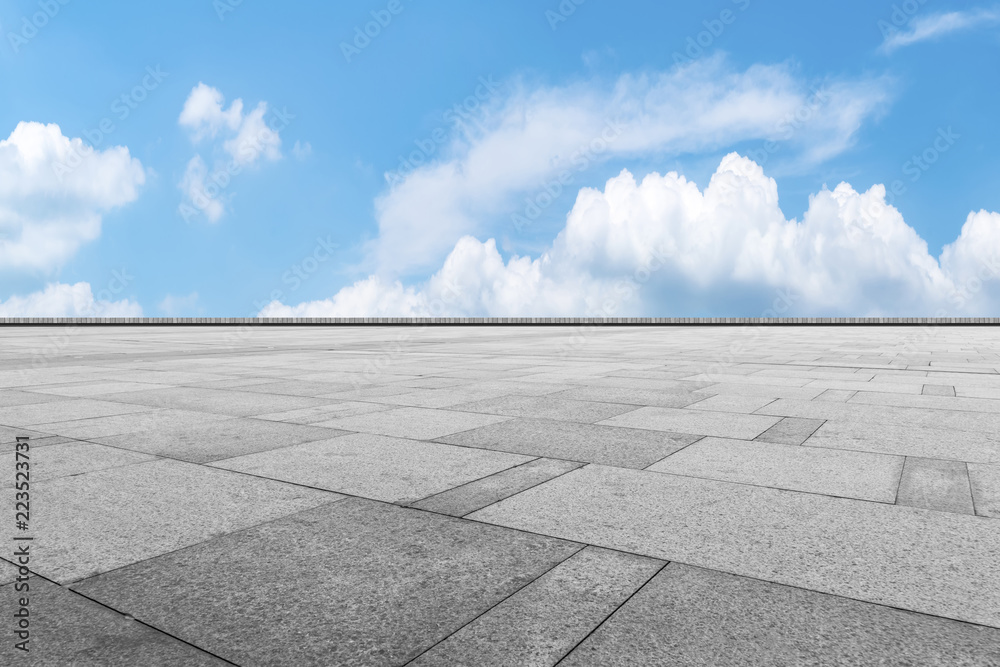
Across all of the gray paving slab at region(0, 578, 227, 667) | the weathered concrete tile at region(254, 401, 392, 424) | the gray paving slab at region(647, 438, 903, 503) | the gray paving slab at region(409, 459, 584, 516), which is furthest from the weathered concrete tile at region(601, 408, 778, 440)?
the gray paving slab at region(0, 578, 227, 667)

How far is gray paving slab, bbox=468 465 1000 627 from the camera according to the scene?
3012 millimetres

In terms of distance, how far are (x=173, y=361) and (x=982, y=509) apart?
14.9m

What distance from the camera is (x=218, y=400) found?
8.73 meters

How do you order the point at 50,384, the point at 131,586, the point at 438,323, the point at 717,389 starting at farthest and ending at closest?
the point at 438,323 < the point at 50,384 < the point at 717,389 < the point at 131,586

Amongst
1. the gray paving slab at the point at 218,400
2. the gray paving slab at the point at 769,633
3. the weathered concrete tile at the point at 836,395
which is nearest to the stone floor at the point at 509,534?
the gray paving slab at the point at 769,633

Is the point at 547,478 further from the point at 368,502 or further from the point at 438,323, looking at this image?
the point at 438,323

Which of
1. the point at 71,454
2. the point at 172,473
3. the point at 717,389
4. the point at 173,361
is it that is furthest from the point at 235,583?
the point at 173,361

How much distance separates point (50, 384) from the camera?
34.6 ft

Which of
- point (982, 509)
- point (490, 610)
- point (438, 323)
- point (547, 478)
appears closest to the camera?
point (490, 610)

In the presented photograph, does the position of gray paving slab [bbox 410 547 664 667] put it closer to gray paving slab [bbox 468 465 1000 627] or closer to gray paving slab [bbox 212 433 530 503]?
gray paving slab [bbox 468 465 1000 627]

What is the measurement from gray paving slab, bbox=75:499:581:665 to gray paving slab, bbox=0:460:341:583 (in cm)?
20

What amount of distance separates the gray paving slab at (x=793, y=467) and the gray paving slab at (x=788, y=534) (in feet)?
0.69

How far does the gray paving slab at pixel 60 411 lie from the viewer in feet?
23.9

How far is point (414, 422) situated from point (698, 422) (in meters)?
2.90
